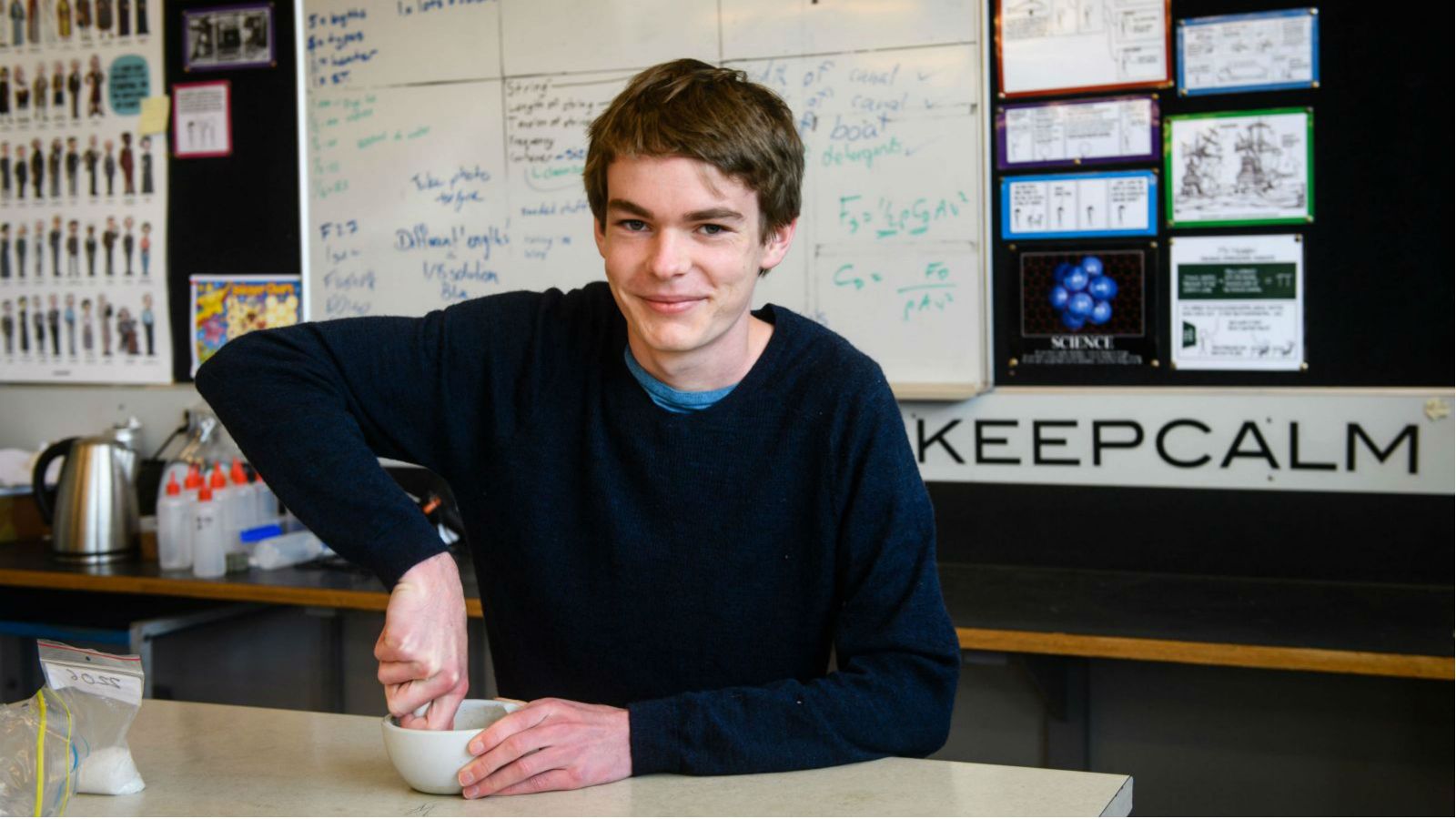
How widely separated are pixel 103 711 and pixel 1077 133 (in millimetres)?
2093

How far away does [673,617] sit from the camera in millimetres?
1442

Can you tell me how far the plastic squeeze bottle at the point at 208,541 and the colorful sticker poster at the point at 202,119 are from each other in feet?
3.25

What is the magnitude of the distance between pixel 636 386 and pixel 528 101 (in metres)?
1.80

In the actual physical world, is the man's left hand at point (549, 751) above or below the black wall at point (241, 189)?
below

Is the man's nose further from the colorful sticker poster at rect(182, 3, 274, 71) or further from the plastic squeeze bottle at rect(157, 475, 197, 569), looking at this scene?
the colorful sticker poster at rect(182, 3, 274, 71)

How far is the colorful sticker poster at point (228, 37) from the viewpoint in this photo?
3.41m

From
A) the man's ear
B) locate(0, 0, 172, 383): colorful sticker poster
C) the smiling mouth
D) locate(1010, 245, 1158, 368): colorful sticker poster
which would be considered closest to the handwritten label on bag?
the smiling mouth

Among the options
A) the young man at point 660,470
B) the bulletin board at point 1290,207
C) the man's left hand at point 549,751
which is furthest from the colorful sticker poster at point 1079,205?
the man's left hand at point 549,751

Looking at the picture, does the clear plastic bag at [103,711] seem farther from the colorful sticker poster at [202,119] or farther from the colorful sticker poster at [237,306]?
the colorful sticker poster at [202,119]

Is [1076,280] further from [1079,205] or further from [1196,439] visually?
[1196,439]

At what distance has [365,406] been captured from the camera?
4.94 ft

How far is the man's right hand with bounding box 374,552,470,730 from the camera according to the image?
3.85ft

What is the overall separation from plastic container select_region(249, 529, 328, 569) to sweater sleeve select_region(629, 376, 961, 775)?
1.85 metres

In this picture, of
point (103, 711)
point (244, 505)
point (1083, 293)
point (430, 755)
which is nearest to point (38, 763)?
point (103, 711)
